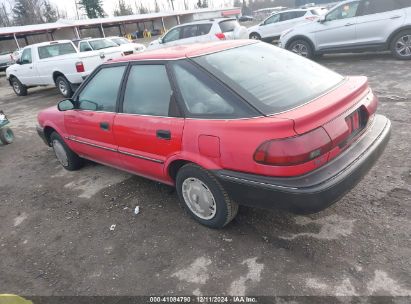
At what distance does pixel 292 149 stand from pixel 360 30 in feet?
27.5

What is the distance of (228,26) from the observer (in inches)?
520

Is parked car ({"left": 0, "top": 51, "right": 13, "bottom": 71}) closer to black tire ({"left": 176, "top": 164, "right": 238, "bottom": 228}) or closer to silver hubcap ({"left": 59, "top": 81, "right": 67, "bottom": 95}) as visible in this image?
silver hubcap ({"left": 59, "top": 81, "right": 67, "bottom": 95})

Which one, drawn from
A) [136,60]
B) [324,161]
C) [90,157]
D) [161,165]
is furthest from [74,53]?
[324,161]

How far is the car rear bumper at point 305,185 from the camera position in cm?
246

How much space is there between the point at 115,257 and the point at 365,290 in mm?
2023

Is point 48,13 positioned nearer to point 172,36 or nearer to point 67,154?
point 172,36

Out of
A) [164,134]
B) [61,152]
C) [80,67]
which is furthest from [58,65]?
[164,134]

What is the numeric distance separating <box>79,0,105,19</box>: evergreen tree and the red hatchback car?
6591 centimetres

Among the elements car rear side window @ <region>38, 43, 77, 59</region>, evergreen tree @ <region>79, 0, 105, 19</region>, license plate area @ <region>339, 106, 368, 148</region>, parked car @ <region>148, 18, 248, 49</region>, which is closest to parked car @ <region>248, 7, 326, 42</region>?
parked car @ <region>148, 18, 248, 49</region>

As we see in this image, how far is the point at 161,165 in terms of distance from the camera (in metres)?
3.33

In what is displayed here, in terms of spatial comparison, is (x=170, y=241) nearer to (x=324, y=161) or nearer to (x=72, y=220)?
(x=72, y=220)

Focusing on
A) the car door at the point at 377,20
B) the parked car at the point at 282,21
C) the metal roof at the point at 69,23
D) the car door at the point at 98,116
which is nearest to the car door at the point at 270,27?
the parked car at the point at 282,21

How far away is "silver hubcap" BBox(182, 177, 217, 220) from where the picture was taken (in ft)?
10.2

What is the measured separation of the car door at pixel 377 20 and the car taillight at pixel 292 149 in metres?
7.85
